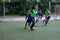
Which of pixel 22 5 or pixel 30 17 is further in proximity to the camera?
pixel 22 5

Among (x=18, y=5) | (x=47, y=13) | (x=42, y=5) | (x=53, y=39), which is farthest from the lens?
(x=18, y=5)

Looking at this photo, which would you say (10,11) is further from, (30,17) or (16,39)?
(16,39)

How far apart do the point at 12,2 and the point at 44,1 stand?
25.1 ft

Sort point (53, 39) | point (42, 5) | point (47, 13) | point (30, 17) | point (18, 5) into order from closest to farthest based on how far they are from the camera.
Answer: point (53, 39) < point (30, 17) < point (47, 13) < point (42, 5) < point (18, 5)

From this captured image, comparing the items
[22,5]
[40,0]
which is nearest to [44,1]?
[40,0]

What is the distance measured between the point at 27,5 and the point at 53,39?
32694 mm

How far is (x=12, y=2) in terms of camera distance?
2082 inches

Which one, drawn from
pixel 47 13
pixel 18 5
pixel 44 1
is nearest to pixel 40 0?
pixel 44 1

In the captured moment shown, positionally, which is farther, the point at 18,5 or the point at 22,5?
the point at 18,5

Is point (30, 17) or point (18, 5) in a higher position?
point (30, 17)

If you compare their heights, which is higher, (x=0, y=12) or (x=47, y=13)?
(x=47, y=13)

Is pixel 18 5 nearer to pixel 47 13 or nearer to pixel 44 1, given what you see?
pixel 44 1

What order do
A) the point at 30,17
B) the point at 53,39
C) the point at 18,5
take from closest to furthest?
the point at 53,39, the point at 30,17, the point at 18,5

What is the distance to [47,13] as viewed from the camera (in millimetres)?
25516
